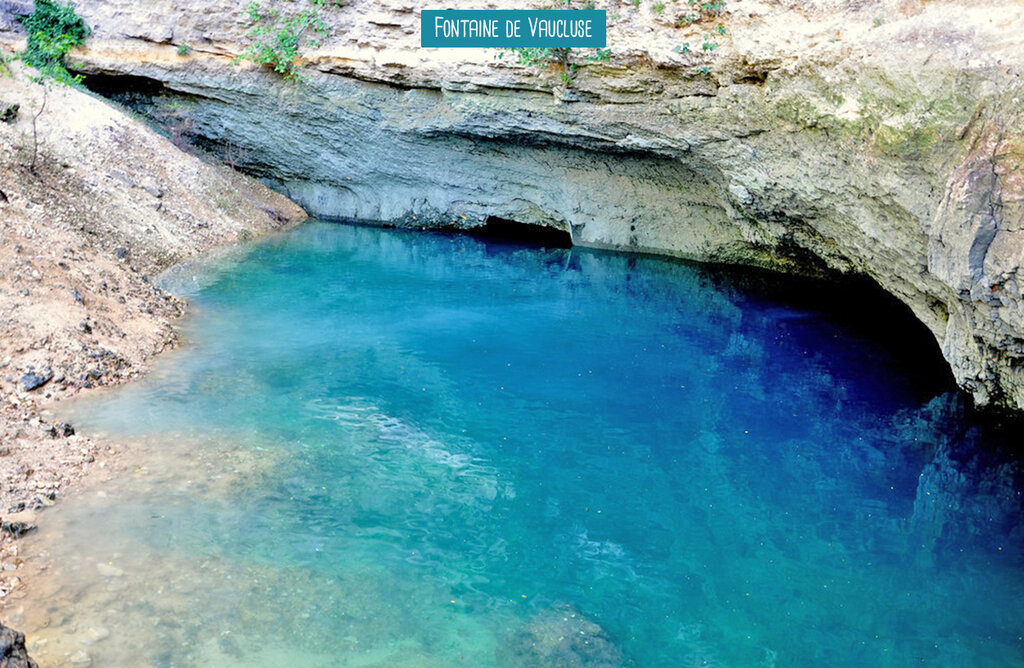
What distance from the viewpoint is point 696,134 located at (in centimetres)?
1316

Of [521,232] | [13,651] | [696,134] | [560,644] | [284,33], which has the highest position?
Answer: [284,33]

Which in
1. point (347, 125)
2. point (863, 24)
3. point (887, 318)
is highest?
point (863, 24)

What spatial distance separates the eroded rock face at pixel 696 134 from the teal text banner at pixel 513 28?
270 millimetres

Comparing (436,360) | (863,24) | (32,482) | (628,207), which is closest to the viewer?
(32,482)

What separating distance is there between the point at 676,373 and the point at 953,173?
3.83 meters

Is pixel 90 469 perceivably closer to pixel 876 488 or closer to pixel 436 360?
pixel 436 360

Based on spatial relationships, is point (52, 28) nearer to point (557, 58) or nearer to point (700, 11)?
point (557, 58)

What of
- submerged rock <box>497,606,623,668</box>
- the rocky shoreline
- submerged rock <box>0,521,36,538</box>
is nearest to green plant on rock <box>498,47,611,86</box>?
the rocky shoreline

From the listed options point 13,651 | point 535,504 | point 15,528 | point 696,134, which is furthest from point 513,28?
point 13,651

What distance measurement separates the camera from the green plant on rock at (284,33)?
54.4 feet

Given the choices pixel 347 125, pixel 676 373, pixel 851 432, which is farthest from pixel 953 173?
pixel 347 125

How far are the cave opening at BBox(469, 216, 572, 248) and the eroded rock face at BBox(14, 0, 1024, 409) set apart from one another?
0.54m

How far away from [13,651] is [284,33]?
14535 millimetres

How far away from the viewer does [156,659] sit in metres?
4.74
